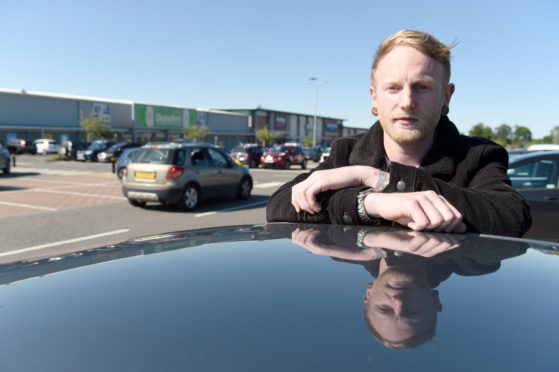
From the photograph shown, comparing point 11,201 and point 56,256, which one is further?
point 11,201

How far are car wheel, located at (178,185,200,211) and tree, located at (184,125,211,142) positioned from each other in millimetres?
46115

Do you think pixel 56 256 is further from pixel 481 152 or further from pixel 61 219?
pixel 61 219

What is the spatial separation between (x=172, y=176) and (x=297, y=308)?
28.9 ft

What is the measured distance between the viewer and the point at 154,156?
9.59 m

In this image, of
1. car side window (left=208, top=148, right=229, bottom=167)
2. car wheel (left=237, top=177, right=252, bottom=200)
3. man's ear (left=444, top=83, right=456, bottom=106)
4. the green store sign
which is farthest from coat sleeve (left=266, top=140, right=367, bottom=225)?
the green store sign

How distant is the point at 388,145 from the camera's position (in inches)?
77.9

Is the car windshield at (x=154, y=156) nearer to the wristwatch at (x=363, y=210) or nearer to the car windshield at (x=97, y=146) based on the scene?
the wristwatch at (x=363, y=210)

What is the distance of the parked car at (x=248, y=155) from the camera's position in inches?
1054

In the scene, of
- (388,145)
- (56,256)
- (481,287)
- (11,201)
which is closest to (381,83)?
(388,145)

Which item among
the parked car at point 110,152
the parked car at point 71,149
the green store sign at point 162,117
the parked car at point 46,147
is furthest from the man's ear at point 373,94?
the green store sign at point 162,117

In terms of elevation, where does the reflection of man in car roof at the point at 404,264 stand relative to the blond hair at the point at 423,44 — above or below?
below

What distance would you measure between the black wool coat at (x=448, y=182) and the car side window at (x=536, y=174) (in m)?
3.64

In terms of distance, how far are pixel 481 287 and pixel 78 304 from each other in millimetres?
962

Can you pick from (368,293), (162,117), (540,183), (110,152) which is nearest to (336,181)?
(368,293)
